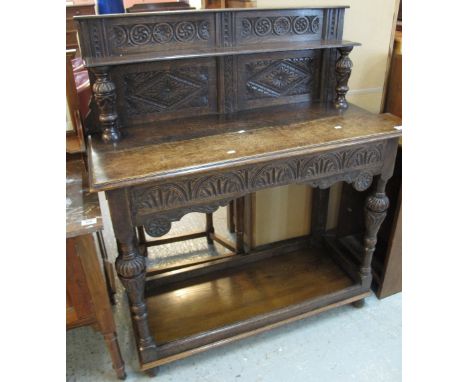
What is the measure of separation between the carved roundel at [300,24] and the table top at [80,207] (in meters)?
1.11

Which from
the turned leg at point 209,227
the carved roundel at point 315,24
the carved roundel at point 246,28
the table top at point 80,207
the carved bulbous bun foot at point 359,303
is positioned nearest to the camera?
the table top at point 80,207

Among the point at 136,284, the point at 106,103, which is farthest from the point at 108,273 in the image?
the point at 106,103

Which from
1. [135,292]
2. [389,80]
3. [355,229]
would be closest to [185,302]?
[135,292]

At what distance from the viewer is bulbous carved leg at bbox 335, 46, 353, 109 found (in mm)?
1652

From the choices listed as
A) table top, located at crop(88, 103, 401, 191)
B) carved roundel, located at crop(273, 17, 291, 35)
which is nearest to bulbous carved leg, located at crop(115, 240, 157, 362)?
table top, located at crop(88, 103, 401, 191)

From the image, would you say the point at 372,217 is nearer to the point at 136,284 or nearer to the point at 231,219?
the point at 231,219

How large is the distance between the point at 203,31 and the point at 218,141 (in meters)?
0.47

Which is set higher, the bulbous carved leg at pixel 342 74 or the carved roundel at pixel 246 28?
the carved roundel at pixel 246 28

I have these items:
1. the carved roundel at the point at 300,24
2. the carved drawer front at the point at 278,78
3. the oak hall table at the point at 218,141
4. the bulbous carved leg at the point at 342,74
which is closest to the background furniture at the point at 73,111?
the oak hall table at the point at 218,141

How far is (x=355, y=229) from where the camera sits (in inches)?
90.4

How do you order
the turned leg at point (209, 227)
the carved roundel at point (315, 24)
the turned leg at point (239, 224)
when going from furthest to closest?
the turned leg at point (209, 227) < the turned leg at point (239, 224) < the carved roundel at point (315, 24)

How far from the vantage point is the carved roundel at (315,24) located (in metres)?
1.66

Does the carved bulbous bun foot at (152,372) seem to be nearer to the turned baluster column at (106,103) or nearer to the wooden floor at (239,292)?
the wooden floor at (239,292)

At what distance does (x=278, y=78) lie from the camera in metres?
1.74
